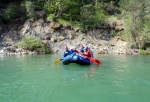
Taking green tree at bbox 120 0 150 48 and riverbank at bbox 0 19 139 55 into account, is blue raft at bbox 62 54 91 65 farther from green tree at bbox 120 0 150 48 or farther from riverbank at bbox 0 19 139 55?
green tree at bbox 120 0 150 48

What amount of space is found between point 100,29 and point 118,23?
215 centimetres

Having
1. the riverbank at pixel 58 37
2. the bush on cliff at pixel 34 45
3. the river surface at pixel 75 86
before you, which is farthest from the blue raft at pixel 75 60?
the bush on cliff at pixel 34 45

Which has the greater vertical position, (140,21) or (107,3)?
(107,3)

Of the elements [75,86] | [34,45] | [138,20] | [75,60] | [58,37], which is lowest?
[75,86]

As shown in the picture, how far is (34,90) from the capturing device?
10.4 meters

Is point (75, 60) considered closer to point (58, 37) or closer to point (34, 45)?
point (34, 45)

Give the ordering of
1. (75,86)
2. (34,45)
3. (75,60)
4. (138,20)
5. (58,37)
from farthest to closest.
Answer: (58,37)
(34,45)
(138,20)
(75,60)
(75,86)

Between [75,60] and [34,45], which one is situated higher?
[34,45]

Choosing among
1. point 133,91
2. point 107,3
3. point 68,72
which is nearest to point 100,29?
point 107,3

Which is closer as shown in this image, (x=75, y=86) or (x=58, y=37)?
(x=75, y=86)

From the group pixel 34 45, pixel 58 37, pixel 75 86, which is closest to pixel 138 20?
pixel 58 37

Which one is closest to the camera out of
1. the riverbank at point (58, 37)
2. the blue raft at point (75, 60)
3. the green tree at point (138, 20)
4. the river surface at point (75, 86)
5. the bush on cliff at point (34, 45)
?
the river surface at point (75, 86)

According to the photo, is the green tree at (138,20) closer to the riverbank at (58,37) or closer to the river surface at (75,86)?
the riverbank at (58,37)

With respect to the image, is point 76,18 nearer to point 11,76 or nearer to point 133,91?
point 11,76
